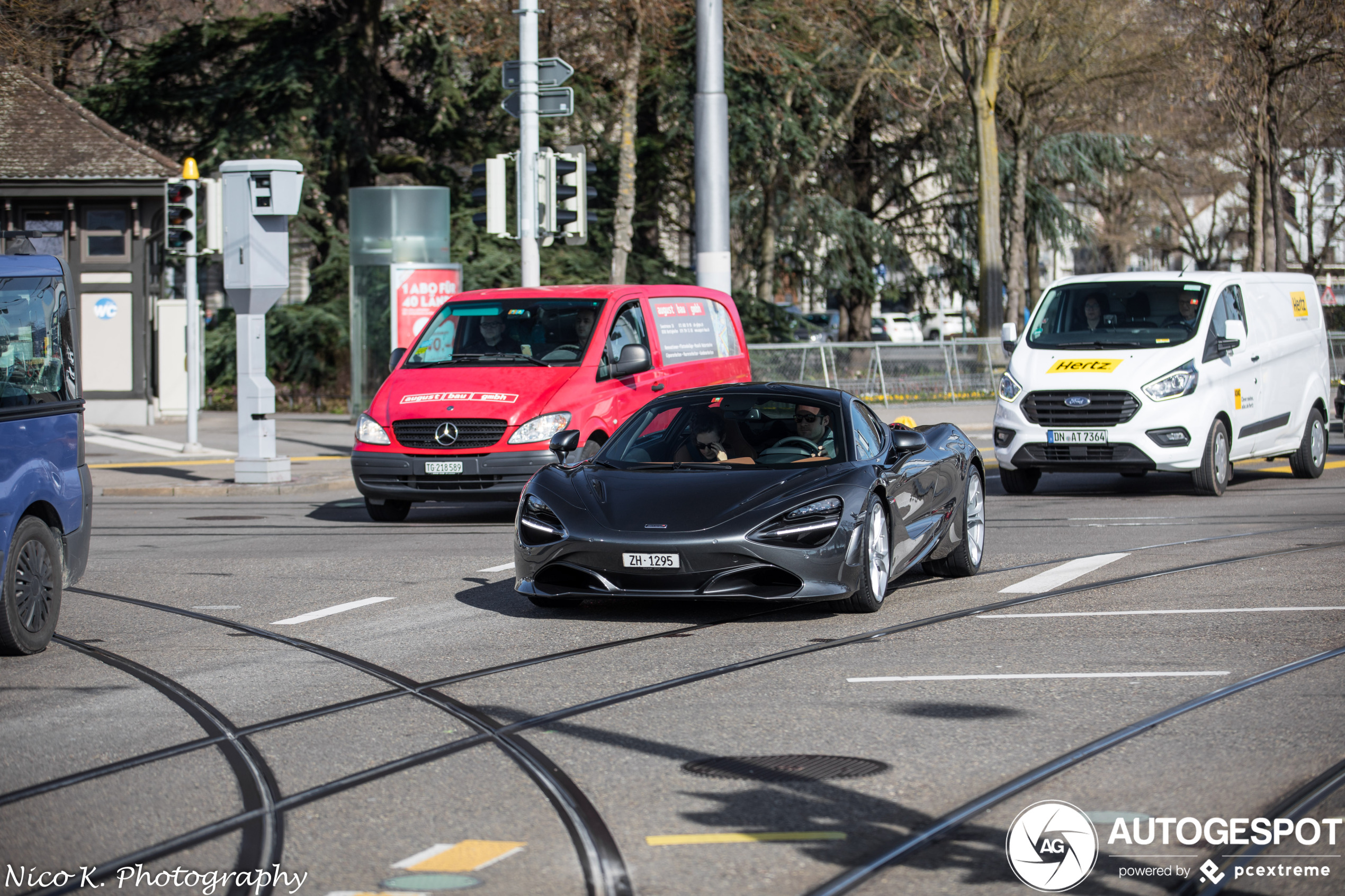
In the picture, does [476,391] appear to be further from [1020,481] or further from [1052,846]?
[1052,846]

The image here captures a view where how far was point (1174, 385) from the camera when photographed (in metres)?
15.6

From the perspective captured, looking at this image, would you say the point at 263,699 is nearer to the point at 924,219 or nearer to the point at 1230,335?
the point at 1230,335

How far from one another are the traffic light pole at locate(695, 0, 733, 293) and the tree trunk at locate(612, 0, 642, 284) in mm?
7033

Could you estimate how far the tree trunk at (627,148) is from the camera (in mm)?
29266

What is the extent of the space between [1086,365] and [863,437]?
21.5 ft

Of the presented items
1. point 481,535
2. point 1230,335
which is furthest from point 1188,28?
point 481,535

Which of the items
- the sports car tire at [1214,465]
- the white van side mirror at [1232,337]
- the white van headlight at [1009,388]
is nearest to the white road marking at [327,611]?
the white van headlight at [1009,388]

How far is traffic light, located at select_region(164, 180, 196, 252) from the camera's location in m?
20.7

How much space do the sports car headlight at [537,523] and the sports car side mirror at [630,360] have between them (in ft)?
17.5

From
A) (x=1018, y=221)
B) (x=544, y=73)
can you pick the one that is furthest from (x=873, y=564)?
(x=1018, y=221)

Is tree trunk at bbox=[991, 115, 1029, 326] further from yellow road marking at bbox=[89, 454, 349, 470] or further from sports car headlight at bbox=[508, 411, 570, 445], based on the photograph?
sports car headlight at bbox=[508, 411, 570, 445]

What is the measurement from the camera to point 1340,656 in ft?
25.4

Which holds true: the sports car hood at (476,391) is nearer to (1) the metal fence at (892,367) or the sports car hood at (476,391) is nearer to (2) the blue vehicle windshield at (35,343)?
(2) the blue vehicle windshield at (35,343)

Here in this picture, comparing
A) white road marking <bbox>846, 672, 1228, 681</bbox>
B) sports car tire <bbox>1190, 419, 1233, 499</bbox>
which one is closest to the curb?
sports car tire <bbox>1190, 419, 1233, 499</bbox>
